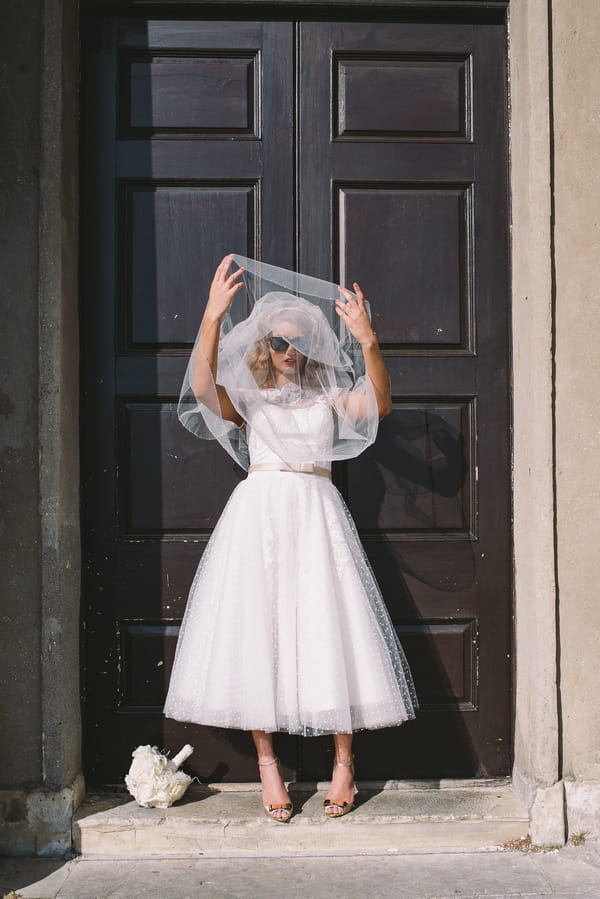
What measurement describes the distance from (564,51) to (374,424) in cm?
155

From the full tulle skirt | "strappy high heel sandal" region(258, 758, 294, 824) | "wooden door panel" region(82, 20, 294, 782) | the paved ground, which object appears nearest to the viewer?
the paved ground

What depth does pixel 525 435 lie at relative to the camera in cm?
329

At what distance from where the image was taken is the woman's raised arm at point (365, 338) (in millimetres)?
3029

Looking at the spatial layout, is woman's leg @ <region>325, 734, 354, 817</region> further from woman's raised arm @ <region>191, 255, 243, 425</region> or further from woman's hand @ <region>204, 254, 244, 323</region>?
woman's hand @ <region>204, 254, 244, 323</region>

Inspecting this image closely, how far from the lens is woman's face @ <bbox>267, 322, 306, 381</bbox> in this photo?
3041 millimetres

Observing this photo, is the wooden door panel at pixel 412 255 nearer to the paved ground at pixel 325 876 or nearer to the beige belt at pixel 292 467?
the beige belt at pixel 292 467

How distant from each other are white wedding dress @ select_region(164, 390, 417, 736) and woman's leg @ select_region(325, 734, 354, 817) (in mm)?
172

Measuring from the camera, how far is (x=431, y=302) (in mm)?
3492

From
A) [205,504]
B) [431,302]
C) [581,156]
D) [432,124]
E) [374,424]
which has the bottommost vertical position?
[205,504]

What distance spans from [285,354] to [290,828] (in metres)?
1.70

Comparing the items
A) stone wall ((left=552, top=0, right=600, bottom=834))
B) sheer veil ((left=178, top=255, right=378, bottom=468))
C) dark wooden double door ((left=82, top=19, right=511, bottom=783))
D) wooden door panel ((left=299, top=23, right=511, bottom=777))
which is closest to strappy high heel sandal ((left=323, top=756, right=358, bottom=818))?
dark wooden double door ((left=82, top=19, right=511, bottom=783))

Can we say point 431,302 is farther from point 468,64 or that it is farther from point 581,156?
point 468,64

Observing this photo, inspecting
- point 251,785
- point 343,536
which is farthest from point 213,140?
point 251,785

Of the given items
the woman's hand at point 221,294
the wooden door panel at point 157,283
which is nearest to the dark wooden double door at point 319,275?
the wooden door panel at point 157,283
